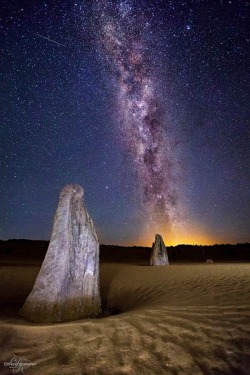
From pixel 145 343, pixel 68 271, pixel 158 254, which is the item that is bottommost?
pixel 145 343

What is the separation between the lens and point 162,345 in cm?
311

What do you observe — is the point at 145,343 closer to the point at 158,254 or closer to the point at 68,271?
the point at 68,271

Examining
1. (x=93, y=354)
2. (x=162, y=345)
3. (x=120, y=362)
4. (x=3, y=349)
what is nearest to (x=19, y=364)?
(x=3, y=349)

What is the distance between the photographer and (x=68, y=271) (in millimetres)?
5211

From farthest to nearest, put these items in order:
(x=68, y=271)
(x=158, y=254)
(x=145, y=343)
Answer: (x=158, y=254), (x=68, y=271), (x=145, y=343)

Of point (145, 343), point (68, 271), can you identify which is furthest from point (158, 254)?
point (145, 343)

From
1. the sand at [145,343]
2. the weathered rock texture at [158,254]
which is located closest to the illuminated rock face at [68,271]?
the sand at [145,343]

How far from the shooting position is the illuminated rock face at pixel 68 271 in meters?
4.87

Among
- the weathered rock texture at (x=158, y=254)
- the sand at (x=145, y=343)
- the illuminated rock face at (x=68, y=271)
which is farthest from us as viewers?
the weathered rock texture at (x=158, y=254)

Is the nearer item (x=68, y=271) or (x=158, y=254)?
(x=68, y=271)

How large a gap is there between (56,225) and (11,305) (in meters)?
2.70

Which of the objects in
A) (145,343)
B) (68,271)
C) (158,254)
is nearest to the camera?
(145,343)

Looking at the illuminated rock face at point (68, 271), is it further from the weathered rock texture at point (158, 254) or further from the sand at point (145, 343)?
the weathered rock texture at point (158, 254)

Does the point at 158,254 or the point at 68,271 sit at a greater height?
the point at 158,254
